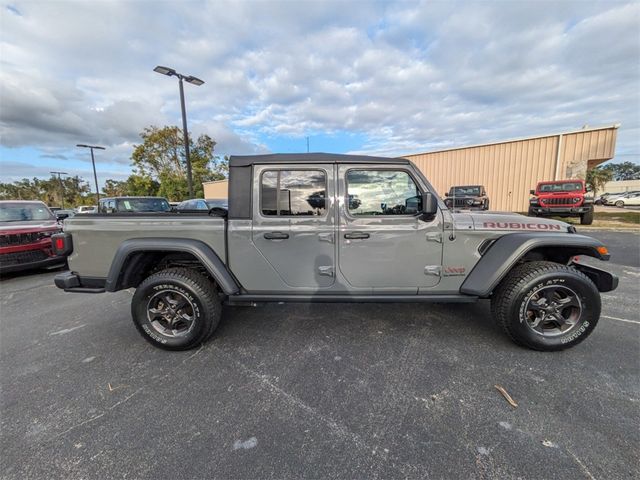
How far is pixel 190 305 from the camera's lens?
2.80m

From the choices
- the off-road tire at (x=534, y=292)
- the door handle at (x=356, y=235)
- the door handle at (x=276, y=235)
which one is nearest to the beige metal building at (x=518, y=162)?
the off-road tire at (x=534, y=292)

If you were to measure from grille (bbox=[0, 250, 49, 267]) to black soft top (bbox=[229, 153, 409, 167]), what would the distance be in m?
5.68

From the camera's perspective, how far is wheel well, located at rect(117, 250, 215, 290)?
2.82 meters

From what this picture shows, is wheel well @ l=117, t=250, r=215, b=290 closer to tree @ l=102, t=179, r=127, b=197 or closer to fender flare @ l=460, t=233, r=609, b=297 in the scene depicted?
fender flare @ l=460, t=233, r=609, b=297

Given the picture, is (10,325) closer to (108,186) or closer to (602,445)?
(602,445)

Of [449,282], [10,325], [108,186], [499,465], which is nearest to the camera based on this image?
[499,465]

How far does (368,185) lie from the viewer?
2.77m

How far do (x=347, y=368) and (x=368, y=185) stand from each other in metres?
1.72

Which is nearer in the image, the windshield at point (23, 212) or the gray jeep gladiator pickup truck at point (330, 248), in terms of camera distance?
the gray jeep gladiator pickup truck at point (330, 248)

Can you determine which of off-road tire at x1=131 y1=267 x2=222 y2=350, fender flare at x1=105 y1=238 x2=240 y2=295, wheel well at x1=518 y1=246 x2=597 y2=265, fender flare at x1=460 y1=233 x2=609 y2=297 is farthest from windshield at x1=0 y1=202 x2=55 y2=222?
wheel well at x1=518 y1=246 x2=597 y2=265

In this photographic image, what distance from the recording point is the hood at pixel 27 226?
529 cm

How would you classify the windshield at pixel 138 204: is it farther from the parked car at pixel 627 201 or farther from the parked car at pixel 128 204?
the parked car at pixel 627 201

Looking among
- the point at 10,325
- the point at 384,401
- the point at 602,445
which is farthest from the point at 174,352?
the point at 602,445

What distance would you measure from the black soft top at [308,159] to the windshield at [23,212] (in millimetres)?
6532
